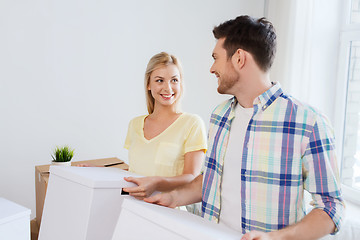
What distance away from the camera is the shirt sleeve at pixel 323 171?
96 cm

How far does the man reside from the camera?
38.4 inches

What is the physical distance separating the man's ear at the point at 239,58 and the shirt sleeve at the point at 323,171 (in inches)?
11.2

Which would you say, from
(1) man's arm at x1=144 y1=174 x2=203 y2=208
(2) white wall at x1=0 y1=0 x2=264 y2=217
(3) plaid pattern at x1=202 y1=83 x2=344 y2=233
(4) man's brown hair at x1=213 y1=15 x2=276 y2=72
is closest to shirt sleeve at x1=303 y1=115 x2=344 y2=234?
(3) plaid pattern at x1=202 y1=83 x2=344 y2=233

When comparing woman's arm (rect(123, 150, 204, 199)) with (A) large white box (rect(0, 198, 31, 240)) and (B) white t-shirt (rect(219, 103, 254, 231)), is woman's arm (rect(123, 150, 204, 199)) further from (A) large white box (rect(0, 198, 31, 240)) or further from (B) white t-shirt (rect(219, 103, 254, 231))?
(A) large white box (rect(0, 198, 31, 240))

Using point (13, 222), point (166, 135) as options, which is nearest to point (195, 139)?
point (166, 135)

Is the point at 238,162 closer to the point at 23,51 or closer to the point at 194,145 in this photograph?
the point at 194,145

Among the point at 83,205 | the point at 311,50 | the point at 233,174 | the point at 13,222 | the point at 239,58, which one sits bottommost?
the point at 13,222

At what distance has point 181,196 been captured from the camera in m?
1.25

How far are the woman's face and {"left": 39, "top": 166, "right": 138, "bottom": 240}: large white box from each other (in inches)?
20.0

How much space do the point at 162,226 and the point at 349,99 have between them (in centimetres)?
183

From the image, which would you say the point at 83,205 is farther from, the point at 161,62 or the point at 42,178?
the point at 42,178

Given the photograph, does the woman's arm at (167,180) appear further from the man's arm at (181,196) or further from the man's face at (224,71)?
the man's face at (224,71)

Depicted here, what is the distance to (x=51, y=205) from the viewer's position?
1.24 meters

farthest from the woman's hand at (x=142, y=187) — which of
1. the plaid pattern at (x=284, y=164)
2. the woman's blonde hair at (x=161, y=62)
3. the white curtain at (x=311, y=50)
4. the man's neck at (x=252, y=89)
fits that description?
the white curtain at (x=311, y=50)
